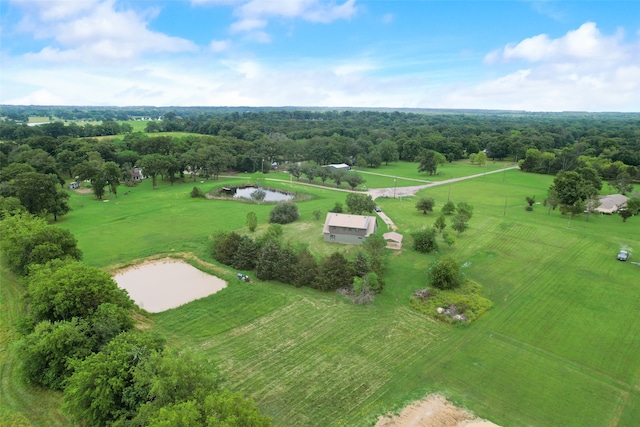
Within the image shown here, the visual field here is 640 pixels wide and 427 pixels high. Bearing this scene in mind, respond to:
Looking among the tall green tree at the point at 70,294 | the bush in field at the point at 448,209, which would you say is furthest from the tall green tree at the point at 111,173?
the bush in field at the point at 448,209

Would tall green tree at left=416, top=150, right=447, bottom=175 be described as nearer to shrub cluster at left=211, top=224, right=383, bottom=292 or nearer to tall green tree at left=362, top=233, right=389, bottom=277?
tall green tree at left=362, top=233, right=389, bottom=277

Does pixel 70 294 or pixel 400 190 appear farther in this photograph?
pixel 400 190

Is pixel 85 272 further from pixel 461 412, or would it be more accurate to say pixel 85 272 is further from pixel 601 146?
pixel 601 146

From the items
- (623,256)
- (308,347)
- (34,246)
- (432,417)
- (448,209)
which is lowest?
(432,417)

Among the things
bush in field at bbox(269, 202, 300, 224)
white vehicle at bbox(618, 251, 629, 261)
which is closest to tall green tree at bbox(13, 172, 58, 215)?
bush in field at bbox(269, 202, 300, 224)

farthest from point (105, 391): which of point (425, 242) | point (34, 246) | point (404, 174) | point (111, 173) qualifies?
point (404, 174)

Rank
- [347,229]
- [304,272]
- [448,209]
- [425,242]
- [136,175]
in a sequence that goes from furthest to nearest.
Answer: [136,175], [448,209], [347,229], [425,242], [304,272]

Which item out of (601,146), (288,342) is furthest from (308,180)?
(601,146)

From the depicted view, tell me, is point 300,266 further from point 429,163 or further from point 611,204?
point 429,163
